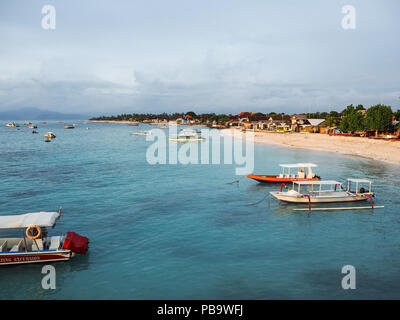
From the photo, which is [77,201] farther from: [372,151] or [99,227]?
[372,151]

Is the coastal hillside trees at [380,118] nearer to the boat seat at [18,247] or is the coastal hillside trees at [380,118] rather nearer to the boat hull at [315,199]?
the boat hull at [315,199]

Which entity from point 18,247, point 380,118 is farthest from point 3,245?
point 380,118

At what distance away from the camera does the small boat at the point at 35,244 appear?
1777 cm

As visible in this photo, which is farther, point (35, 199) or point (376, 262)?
point (35, 199)

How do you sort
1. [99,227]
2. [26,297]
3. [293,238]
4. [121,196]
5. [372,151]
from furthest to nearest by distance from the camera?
[372,151] < [121,196] < [99,227] < [293,238] < [26,297]

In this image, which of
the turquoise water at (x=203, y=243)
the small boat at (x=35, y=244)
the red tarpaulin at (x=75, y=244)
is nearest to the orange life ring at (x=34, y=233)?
the small boat at (x=35, y=244)

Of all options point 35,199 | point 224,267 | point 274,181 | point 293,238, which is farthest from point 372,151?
point 35,199

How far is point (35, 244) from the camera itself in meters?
18.5

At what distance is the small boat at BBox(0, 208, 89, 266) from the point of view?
17.8 meters

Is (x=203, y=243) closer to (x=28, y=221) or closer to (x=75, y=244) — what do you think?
(x=75, y=244)

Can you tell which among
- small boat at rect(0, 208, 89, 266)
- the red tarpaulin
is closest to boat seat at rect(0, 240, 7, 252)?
small boat at rect(0, 208, 89, 266)
